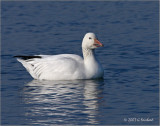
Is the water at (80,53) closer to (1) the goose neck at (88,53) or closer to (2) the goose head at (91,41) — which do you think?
(1) the goose neck at (88,53)

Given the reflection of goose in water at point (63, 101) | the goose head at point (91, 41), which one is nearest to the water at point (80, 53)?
the reflection of goose in water at point (63, 101)

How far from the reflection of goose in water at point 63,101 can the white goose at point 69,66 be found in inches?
10.0

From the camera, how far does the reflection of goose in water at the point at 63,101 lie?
11.4 m

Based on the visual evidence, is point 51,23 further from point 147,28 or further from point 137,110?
point 137,110

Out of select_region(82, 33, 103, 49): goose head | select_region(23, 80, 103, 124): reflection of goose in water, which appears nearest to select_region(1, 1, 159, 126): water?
select_region(23, 80, 103, 124): reflection of goose in water

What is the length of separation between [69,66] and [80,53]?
400cm

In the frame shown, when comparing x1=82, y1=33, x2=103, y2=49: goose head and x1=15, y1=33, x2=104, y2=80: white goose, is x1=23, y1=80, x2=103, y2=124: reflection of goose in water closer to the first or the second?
x1=15, y1=33, x2=104, y2=80: white goose

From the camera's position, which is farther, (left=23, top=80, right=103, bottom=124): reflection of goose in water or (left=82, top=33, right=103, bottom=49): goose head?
(left=82, top=33, right=103, bottom=49): goose head

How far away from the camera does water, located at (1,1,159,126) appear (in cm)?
1172

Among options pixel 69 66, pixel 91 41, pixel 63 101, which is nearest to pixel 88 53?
pixel 91 41

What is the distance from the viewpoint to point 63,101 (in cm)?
1281

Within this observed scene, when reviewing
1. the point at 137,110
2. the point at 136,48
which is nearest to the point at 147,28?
the point at 136,48

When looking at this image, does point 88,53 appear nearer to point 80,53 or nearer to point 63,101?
point 63,101

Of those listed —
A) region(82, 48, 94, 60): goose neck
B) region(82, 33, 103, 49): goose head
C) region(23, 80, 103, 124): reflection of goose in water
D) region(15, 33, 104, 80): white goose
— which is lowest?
region(23, 80, 103, 124): reflection of goose in water
